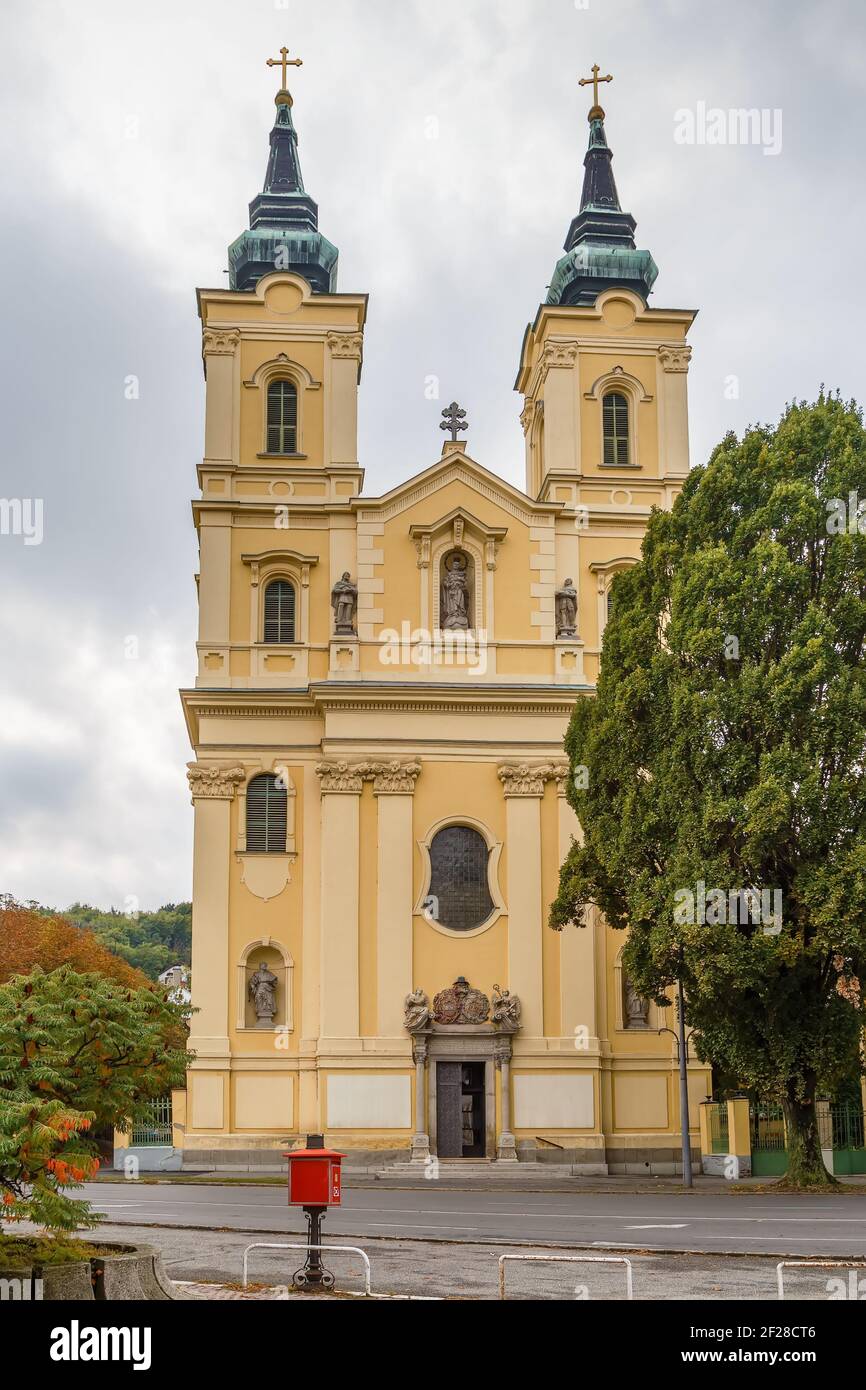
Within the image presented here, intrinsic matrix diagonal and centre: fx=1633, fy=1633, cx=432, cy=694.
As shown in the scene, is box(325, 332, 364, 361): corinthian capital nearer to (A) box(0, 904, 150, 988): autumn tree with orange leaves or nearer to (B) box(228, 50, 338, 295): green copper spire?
(B) box(228, 50, 338, 295): green copper spire

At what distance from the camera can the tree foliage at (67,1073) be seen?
1132 cm

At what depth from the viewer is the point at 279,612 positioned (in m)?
42.3

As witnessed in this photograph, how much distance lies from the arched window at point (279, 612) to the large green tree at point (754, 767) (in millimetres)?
10820

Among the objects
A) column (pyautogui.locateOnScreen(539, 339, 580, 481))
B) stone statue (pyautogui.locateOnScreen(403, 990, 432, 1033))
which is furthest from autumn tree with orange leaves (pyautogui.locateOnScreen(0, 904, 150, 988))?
column (pyautogui.locateOnScreen(539, 339, 580, 481))

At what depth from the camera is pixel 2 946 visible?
60.2 metres

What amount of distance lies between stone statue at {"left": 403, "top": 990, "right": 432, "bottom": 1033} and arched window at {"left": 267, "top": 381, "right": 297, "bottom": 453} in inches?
586

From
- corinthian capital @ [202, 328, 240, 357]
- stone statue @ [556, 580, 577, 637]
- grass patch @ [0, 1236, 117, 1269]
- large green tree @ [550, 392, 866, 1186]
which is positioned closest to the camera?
grass patch @ [0, 1236, 117, 1269]

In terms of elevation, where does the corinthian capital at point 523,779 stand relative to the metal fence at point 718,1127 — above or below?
above

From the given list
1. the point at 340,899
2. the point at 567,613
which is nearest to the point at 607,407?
the point at 567,613

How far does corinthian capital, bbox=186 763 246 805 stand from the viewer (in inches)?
1591

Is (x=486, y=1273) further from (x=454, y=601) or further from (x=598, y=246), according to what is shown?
(x=598, y=246)

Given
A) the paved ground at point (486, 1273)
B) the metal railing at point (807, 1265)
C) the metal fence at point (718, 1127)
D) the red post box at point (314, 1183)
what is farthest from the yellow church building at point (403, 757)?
the red post box at point (314, 1183)

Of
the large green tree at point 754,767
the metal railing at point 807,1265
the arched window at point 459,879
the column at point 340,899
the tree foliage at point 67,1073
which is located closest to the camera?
the tree foliage at point 67,1073

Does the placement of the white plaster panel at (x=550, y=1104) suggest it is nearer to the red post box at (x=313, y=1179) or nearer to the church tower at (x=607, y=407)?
the church tower at (x=607, y=407)
